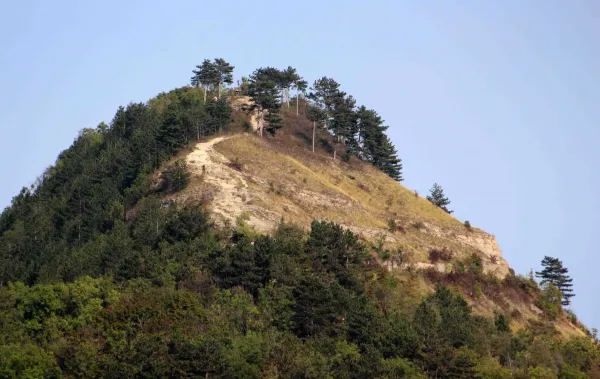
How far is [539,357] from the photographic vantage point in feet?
341

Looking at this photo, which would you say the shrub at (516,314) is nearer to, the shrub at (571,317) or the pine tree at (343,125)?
the shrub at (571,317)

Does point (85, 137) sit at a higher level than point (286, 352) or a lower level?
higher

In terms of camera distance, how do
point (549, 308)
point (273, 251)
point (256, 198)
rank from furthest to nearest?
point (549, 308) → point (256, 198) → point (273, 251)

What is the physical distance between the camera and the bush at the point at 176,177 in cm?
11512

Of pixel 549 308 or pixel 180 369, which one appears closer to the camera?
pixel 180 369

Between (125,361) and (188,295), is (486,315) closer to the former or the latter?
(188,295)

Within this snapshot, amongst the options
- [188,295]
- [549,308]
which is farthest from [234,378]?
[549,308]

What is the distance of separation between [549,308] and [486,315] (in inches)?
433

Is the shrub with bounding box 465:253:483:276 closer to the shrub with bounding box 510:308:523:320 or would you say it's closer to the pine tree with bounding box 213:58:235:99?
the shrub with bounding box 510:308:523:320

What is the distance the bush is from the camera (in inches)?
4532

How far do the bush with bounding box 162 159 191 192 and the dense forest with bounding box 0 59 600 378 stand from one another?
153 millimetres

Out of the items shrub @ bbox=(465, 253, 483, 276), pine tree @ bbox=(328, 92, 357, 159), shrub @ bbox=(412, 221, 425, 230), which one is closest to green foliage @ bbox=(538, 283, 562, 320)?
shrub @ bbox=(465, 253, 483, 276)

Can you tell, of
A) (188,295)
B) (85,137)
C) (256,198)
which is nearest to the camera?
(188,295)

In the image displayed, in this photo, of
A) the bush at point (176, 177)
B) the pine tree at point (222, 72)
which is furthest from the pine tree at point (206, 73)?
the bush at point (176, 177)
